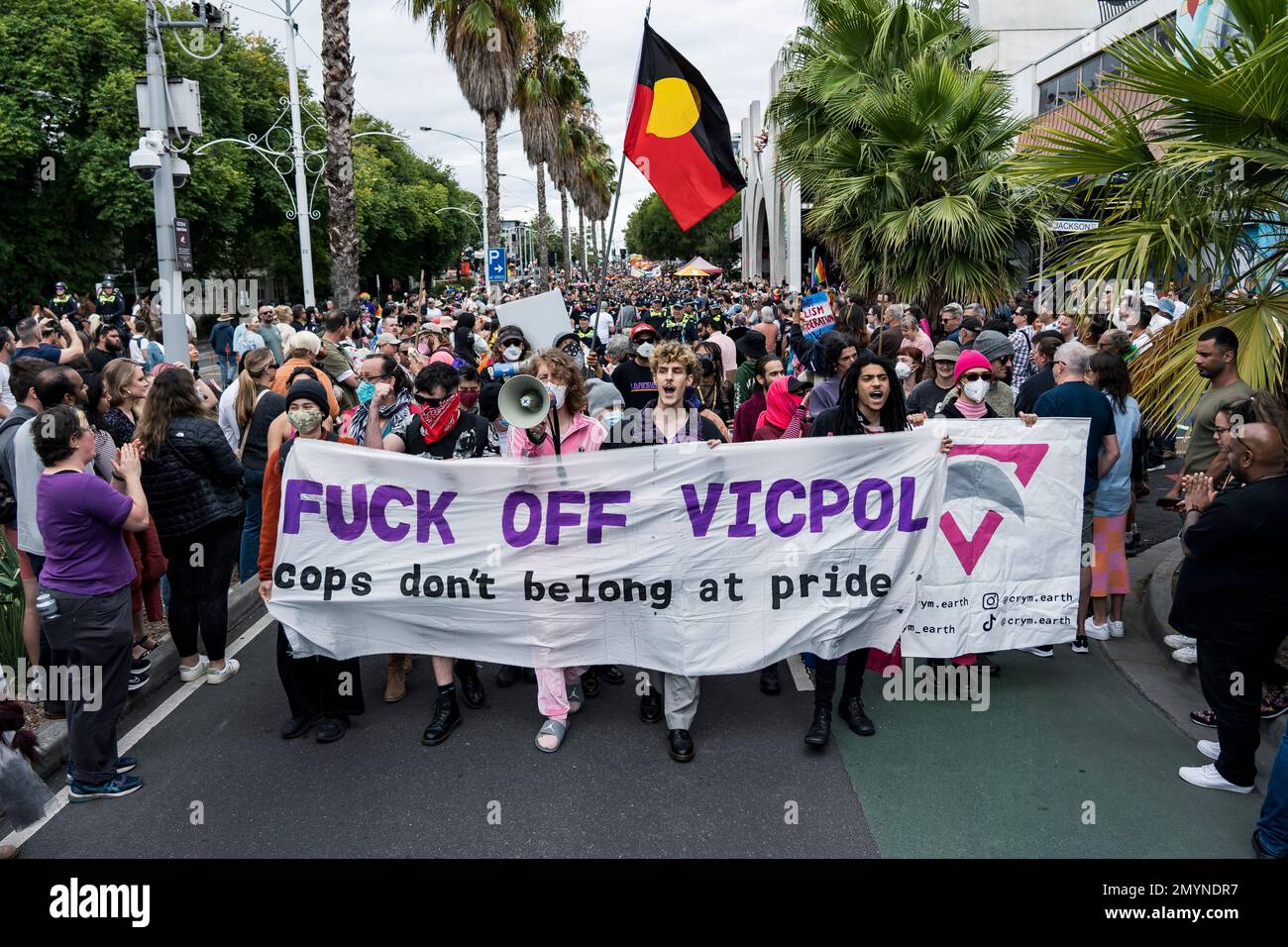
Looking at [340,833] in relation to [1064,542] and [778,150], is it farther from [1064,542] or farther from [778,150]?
[778,150]

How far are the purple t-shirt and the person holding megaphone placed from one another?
181cm

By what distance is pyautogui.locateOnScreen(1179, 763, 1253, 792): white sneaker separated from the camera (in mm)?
4215

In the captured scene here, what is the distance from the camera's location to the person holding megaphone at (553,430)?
4.66 m

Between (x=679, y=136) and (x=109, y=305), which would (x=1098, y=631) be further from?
(x=109, y=305)

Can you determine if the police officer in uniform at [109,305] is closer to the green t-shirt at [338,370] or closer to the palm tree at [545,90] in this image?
the green t-shirt at [338,370]

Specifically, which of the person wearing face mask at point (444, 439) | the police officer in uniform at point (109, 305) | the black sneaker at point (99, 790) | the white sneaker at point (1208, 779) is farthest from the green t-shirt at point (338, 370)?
the police officer in uniform at point (109, 305)

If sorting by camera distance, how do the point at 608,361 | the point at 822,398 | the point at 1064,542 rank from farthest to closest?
the point at 608,361 < the point at 822,398 < the point at 1064,542

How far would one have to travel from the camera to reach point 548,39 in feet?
108

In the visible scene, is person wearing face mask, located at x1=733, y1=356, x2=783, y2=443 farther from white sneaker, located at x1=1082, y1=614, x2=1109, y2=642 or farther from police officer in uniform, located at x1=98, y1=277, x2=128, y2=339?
police officer in uniform, located at x1=98, y1=277, x2=128, y2=339

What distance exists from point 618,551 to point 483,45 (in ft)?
76.2

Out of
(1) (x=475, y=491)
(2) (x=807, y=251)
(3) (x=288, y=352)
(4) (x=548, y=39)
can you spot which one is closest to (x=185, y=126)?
(3) (x=288, y=352)

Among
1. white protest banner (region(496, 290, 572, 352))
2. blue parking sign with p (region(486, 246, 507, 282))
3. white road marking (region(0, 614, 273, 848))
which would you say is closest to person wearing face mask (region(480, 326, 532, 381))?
white protest banner (region(496, 290, 572, 352))

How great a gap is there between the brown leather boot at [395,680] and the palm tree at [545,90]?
3014cm
